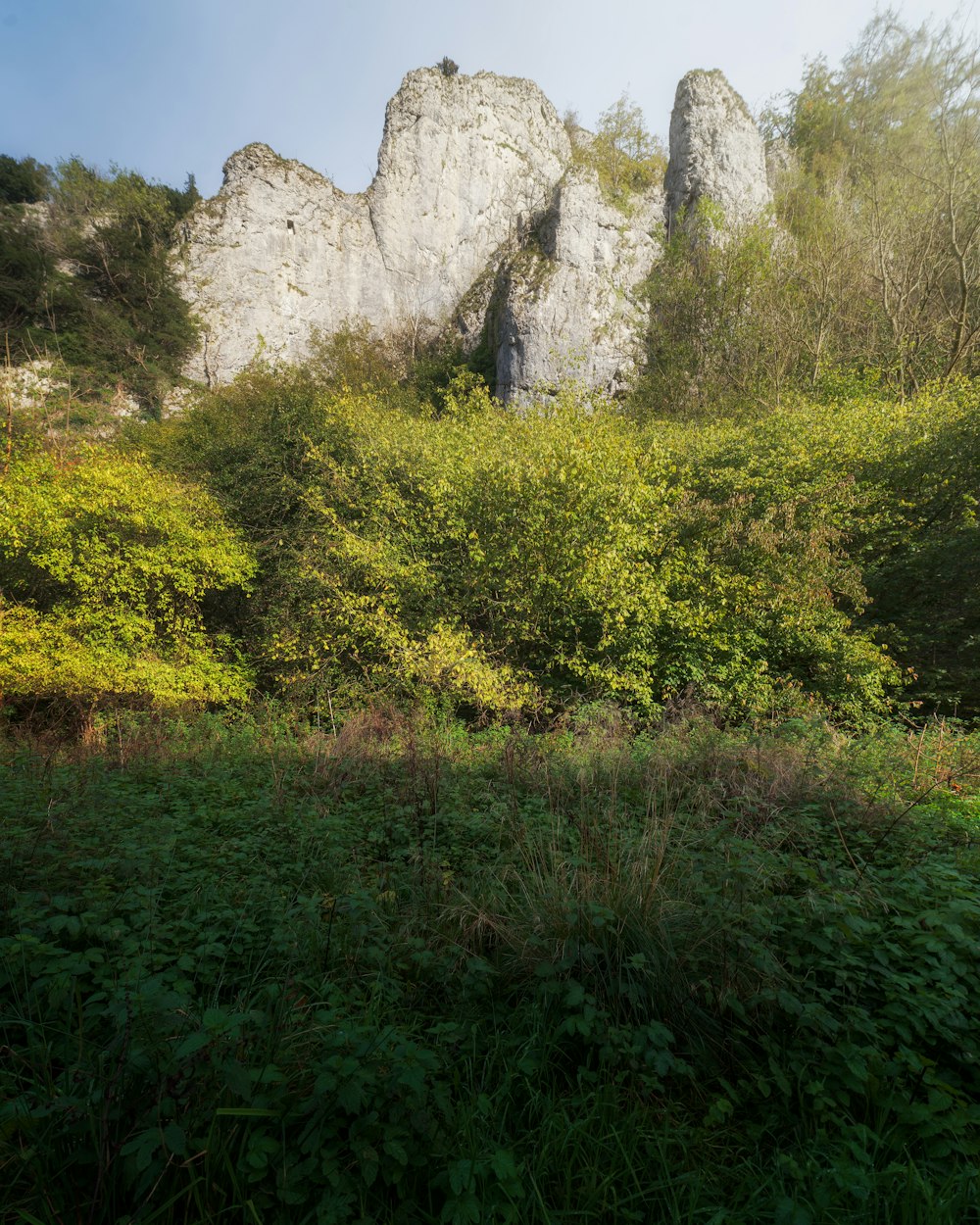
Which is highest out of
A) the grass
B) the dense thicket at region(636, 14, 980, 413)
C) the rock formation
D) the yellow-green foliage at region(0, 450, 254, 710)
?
the rock formation

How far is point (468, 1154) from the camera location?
5.88 ft

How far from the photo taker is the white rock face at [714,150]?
30266mm

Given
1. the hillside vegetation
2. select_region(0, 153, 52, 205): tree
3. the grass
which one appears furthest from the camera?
select_region(0, 153, 52, 205): tree

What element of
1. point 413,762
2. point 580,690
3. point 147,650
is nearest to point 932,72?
point 580,690

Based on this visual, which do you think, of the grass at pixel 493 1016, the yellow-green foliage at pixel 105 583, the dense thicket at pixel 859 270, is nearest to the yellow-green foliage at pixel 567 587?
the yellow-green foliage at pixel 105 583

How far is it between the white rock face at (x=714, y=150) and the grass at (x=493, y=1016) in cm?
3587

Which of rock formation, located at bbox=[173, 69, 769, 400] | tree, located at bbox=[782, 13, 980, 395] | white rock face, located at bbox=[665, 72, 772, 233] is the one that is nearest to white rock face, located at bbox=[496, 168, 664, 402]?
rock formation, located at bbox=[173, 69, 769, 400]

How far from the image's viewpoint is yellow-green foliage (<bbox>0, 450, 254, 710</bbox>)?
10.0 meters

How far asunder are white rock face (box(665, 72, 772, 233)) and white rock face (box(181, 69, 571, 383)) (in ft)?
31.3

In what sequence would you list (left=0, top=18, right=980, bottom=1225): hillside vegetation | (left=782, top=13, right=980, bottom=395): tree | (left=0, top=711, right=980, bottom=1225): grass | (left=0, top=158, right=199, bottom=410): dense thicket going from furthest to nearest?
(left=0, top=158, right=199, bottom=410): dense thicket → (left=782, top=13, right=980, bottom=395): tree → (left=0, top=18, right=980, bottom=1225): hillside vegetation → (left=0, top=711, right=980, bottom=1225): grass

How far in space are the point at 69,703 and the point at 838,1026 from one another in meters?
12.5

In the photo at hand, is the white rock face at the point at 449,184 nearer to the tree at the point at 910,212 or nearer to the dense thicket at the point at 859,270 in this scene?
the dense thicket at the point at 859,270

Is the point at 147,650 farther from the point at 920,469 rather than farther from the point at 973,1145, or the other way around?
the point at 920,469

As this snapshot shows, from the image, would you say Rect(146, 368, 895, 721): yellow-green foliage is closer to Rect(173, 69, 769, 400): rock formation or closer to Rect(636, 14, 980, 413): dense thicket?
Rect(636, 14, 980, 413): dense thicket
